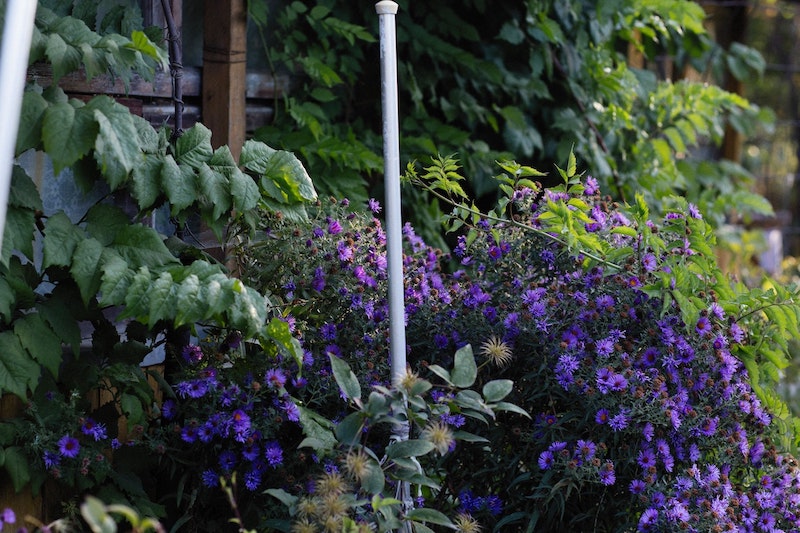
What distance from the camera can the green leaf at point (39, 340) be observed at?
1812mm

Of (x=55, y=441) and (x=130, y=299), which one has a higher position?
(x=130, y=299)

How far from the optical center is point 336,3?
10.2 ft

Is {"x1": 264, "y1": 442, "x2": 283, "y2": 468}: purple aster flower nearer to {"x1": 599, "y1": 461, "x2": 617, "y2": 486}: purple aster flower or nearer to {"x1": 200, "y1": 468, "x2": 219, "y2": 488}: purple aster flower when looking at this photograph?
{"x1": 200, "y1": 468, "x2": 219, "y2": 488}: purple aster flower

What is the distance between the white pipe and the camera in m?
1.85

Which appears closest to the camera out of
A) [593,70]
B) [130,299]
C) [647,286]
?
[130,299]

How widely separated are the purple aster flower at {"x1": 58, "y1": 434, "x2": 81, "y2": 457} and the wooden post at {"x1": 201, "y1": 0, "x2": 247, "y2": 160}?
1038 millimetres

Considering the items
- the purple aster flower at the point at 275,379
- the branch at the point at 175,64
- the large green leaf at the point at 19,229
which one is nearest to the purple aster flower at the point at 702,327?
the purple aster flower at the point at 275,379

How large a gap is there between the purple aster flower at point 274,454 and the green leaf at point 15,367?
0.46 meters

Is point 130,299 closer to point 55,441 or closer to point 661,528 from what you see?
point 55,441

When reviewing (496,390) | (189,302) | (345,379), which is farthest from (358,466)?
(189,302)

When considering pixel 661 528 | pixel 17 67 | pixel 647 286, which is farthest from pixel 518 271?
pixel 17 67

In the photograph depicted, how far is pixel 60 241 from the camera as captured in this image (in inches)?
70.7

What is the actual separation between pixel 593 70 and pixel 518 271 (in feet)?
5.02

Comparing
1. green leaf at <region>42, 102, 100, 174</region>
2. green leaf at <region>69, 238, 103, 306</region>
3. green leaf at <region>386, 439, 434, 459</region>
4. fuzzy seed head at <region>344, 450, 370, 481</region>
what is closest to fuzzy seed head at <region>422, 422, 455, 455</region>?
green leaf at <region>386, 439, 434, 459</region>
